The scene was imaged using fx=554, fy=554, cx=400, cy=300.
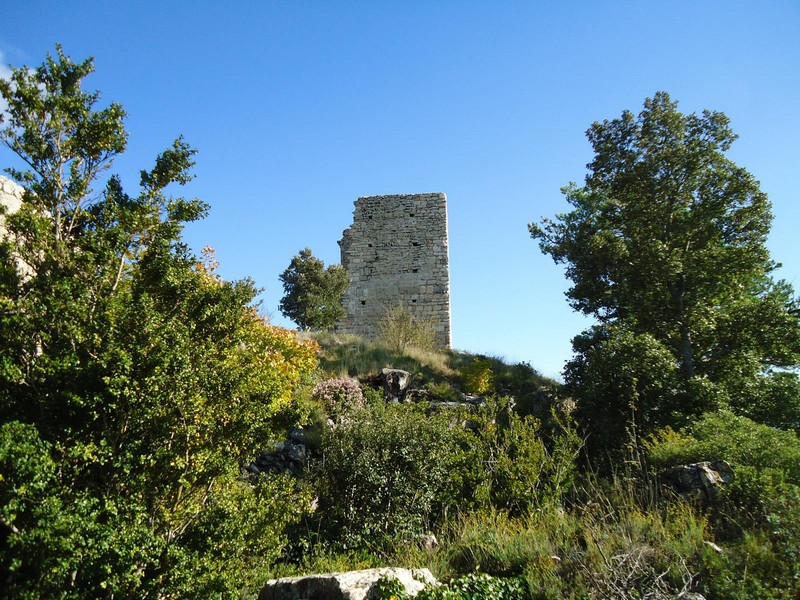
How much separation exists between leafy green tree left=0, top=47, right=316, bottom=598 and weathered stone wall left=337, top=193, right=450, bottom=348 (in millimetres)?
14002

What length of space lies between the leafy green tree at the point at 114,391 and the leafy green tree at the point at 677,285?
711 cm

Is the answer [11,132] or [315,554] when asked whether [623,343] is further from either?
[11,132]

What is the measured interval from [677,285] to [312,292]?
12.7 meters

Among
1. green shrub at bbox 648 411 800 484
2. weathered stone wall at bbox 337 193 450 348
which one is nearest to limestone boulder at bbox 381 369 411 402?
green shrub at bbox 648 411 800 484

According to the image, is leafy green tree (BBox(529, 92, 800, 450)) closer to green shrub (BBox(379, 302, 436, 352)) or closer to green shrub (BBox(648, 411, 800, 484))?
green shrub (BBox(648, 411, 800, 484))

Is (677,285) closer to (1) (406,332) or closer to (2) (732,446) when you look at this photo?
(2) (732,446)

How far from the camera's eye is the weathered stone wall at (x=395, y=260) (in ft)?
64.0

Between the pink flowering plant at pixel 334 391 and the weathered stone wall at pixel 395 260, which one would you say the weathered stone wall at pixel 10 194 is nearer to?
the pink flowering plant at pixel 334 391

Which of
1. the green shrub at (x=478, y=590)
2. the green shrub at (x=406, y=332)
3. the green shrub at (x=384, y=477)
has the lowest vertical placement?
the green shrub at (x=478, y=590)

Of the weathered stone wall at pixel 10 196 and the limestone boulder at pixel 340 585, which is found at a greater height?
the weathered stone wall at pixel 10 196

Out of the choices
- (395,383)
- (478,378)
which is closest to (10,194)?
(395,383)

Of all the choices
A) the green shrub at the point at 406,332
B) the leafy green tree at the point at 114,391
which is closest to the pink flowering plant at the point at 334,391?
the green shrub at the point at 406,332

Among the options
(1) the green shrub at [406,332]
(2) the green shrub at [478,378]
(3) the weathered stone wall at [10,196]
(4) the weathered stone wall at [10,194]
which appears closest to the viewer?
(3) the weathered stone wall at [10,196]

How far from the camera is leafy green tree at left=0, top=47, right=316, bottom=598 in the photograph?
370 centimetres
